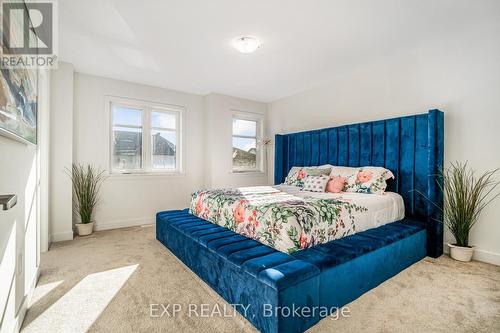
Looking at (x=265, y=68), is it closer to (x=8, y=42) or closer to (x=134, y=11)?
(x=134, y=11)

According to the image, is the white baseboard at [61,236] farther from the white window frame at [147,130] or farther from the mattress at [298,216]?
the mattress at [298,216]

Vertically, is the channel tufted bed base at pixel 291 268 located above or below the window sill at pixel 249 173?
below

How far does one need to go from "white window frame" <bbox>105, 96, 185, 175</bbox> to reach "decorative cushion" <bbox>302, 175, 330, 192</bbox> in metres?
2.55

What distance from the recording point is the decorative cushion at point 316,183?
3463 millimetres

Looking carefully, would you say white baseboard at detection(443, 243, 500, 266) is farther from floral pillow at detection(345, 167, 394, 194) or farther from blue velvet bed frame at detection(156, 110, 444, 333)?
floral pillow at detection(345, 167, 394, 194)

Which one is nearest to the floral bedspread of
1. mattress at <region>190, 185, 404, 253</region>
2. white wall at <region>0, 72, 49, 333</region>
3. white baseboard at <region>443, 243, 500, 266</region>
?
mattress at <region>190, 185, 404, 253</region>

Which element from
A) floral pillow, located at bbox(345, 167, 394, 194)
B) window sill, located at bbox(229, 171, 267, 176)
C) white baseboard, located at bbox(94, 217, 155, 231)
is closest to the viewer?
floral pillow, located at bbox(345, 167, 394, 194)

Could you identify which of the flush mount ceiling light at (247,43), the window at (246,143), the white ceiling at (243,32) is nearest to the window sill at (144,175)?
the window at (246,143)

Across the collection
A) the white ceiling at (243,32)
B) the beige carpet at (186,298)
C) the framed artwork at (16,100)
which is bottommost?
the beige carpet at (186,298)

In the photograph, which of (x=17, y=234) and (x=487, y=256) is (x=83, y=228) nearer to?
(x=17, y=234)

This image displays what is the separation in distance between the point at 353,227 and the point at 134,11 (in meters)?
3.02

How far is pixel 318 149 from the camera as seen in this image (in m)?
4.36

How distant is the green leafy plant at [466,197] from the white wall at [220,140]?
11.7 feet

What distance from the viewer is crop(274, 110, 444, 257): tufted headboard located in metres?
2.92
